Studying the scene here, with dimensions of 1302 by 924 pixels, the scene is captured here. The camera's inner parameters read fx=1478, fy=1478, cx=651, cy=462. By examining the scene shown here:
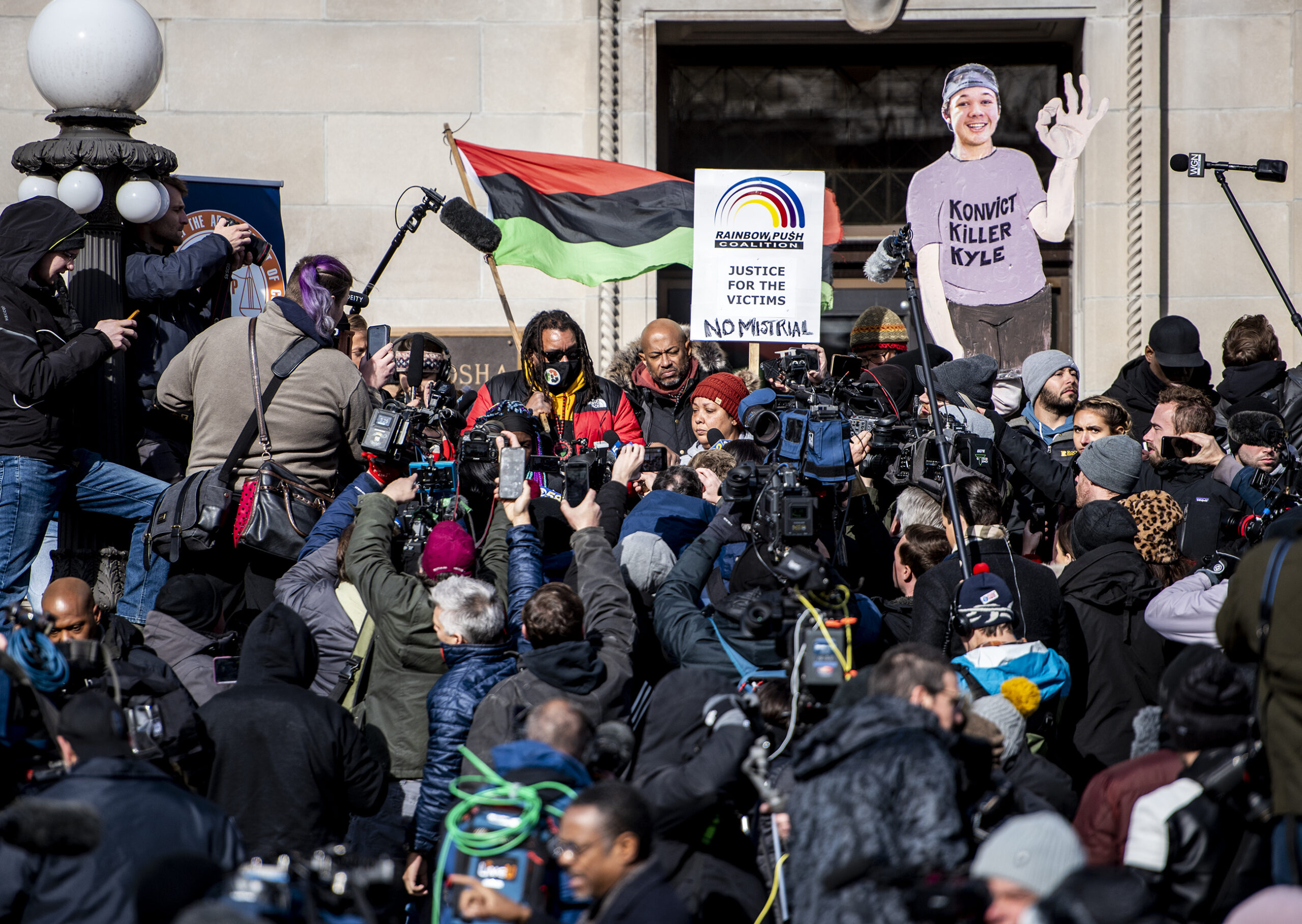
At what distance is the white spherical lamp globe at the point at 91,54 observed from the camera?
6.89 meters

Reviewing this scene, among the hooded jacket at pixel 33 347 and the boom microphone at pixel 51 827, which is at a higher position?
the hooded jacket at pixel 33 347

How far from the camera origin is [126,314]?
23.5ft

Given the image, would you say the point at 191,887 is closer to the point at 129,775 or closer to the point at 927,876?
the point at 129,775

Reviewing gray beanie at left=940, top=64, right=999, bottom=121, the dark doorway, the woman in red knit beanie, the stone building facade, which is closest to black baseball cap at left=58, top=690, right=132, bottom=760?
the woman in red knit beanie

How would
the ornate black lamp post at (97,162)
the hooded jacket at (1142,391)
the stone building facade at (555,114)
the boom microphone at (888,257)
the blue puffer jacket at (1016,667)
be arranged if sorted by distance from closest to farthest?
the blue puffer jacket at (1016,667), the boom microphone at (888,257), the ornate black lamp post at (97,162), the hooded jacket at (1142,391), the stone building facade at (555,114)

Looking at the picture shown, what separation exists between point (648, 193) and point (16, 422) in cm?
435

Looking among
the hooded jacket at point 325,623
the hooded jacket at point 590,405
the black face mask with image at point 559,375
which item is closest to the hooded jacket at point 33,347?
the hooded jacket at point 325,623

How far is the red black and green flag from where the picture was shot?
29.8 ft

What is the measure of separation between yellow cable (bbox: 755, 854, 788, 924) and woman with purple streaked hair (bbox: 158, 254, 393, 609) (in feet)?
9.29

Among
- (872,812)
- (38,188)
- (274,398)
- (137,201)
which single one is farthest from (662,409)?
(872,812)

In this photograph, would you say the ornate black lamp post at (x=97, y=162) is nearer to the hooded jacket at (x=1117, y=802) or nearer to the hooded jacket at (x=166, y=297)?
the hooded jacket at (x=166, y=297)

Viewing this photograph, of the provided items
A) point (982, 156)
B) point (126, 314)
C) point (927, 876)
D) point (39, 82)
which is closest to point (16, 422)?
point (126, 314)

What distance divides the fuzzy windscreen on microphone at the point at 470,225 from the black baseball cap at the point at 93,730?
439 cm

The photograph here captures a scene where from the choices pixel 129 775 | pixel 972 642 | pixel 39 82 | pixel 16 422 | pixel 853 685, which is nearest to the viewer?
pixel 129 775
